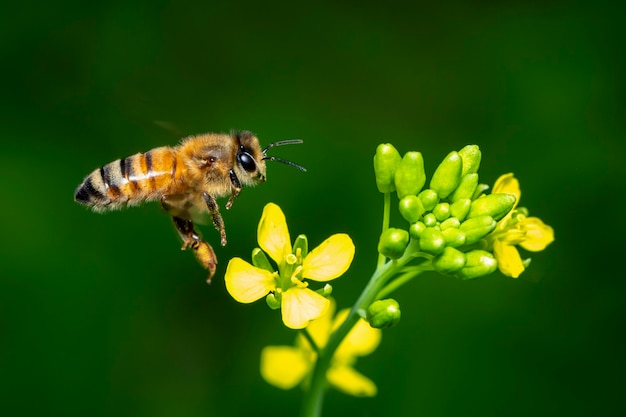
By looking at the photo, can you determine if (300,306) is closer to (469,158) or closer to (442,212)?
(442,212)

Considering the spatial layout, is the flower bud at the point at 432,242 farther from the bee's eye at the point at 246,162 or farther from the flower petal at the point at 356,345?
the flower petal at the point at 356,345

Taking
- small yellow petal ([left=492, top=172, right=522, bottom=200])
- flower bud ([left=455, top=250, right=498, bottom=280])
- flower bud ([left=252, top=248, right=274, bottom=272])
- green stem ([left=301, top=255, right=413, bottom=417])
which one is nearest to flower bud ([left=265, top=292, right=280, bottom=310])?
flower bud ([left=252, top=248, right=274, bottom=272])

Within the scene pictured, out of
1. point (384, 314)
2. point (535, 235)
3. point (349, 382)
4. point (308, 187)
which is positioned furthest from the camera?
point (308, 187)

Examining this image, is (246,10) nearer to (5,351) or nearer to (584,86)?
(584,86)

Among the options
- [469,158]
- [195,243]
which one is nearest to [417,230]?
[469,158]

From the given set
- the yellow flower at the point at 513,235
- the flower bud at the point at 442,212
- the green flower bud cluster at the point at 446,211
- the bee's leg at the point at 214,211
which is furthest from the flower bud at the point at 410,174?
the bee's leg at the point at 214,211
